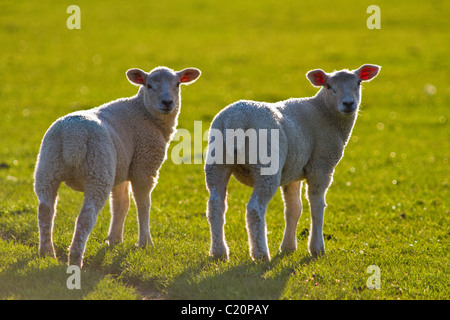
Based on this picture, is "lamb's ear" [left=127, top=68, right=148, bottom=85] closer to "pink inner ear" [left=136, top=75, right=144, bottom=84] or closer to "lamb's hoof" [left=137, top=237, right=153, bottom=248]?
"pink inner ear" [left=136, top=75, right=144, bottom=84]

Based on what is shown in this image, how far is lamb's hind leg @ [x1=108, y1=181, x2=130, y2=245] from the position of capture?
893cm

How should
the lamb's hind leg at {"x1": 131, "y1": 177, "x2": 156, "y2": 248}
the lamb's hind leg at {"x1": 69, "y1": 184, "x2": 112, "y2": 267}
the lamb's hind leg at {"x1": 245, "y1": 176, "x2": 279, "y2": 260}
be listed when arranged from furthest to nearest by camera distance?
the lamb's hind leg at {"x1": 131, "y1": 177, "x2": 156, "y2": 248} < the lamb's hind leg at {"x1": 245, "y1": 176, "x2": 279, "y2": 260} < the lamb's hind leg at {"x1": 69, "y1": 184, "x2": 112, "y2": 267}

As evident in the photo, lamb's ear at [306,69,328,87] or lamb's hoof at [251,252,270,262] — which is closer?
lamb's hoof at [251,252,270,262]

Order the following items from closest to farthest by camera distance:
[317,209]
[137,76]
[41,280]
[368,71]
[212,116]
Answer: [41,280], [317,209], [137,76], [368,71], [212,116]

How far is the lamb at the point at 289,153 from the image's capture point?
7.61m

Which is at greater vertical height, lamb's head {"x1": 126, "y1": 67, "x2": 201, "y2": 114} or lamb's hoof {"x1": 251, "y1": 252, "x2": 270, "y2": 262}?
lamb's head {"x1": 126, "y1": 67, "x2": 201, "y2": 114}

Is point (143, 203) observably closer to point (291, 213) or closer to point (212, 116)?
point (291, 213)

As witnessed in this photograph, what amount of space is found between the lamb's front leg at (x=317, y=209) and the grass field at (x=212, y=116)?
0.20m

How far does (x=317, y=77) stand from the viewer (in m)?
8.81

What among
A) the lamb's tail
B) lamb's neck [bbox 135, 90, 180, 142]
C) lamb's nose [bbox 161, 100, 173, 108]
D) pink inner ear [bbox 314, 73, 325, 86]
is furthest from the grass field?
pink inner ear [bbox 314, 73, 325, 86]

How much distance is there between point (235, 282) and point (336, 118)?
10.1 feet

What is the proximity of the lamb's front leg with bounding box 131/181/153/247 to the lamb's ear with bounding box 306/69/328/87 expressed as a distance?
2669 mm

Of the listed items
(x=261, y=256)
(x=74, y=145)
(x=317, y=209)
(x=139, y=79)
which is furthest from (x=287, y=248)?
(x=74, y=145)

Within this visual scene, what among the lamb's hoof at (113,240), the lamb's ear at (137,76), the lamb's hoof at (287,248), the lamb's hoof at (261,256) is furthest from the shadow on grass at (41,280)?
the lamb's ear at (137,76)
